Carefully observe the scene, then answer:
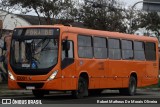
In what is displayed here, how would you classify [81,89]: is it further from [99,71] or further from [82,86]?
[99,71]

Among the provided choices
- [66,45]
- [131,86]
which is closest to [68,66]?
[66,45]

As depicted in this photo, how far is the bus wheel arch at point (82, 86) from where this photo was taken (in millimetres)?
22484

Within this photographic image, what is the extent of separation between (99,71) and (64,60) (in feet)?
10.9

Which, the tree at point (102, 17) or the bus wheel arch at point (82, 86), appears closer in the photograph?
the bus wheel arch at point (82, 86)

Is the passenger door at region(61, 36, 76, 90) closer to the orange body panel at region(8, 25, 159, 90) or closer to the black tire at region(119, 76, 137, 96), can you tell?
the orange body panel at region(8, 25, 159, 90)

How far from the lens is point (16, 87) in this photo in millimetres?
21594

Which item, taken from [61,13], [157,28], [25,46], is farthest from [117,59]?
[157,28]

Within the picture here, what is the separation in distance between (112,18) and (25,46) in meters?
34.1

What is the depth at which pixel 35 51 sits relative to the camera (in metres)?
21.4

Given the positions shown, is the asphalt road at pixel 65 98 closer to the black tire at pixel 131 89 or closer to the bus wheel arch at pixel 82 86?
the bus wheel arch at pixel 82 86

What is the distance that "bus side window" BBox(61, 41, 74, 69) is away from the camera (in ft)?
70.6

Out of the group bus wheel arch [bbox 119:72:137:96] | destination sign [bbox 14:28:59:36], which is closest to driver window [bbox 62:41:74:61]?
destination sign [bbox 14:28:59:36]

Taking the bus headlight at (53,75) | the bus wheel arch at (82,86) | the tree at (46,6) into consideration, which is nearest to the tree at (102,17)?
the tree at (46,6)

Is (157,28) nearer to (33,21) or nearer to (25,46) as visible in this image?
(33,21)
